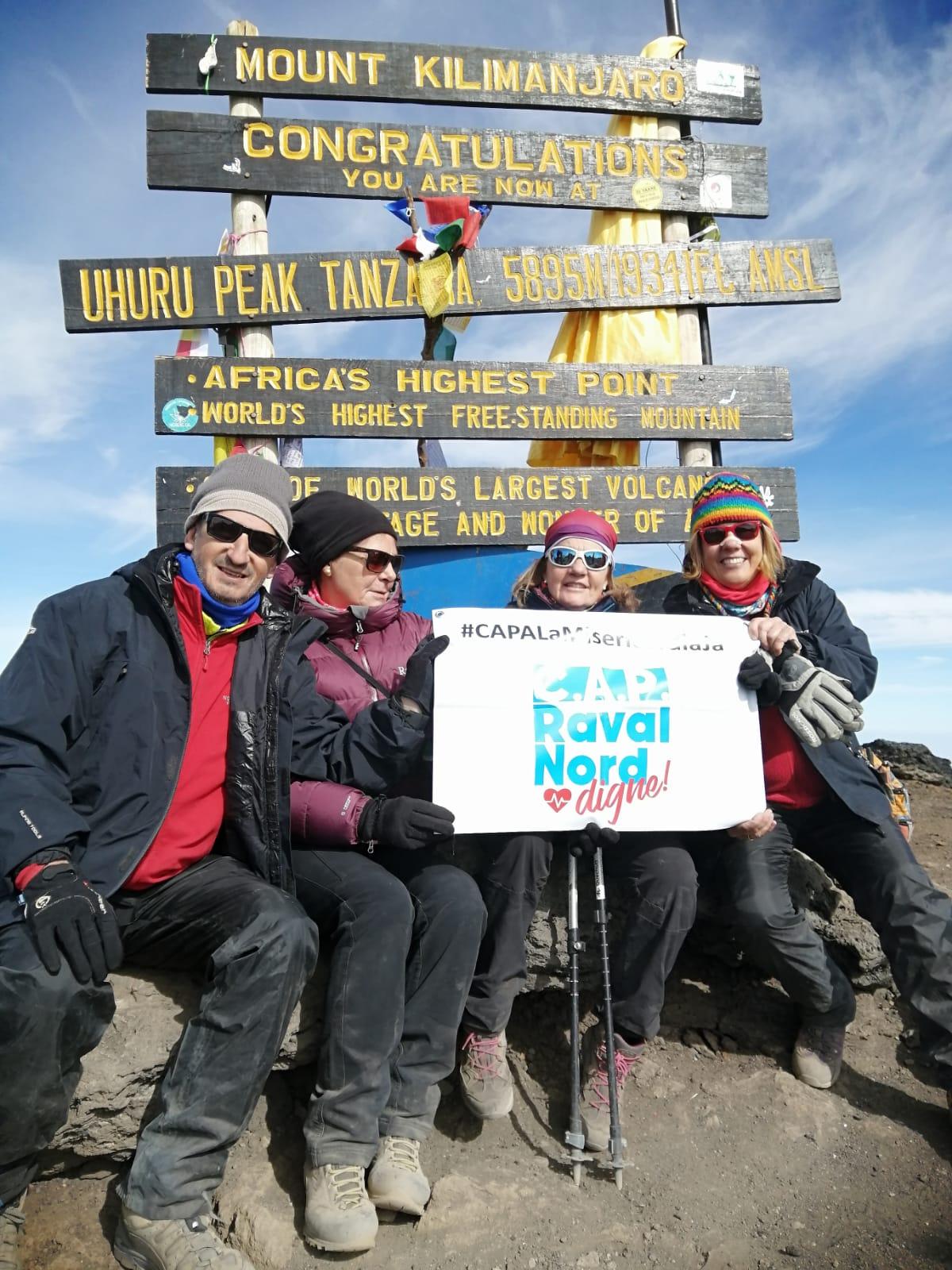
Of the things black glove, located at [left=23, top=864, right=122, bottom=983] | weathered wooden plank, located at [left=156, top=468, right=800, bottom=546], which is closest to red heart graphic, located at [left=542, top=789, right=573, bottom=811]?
black glove, located at [left=23, top=864, right=122, bottom=983]

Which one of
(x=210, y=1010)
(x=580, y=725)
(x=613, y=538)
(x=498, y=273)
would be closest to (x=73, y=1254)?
(x=210, y=1010)

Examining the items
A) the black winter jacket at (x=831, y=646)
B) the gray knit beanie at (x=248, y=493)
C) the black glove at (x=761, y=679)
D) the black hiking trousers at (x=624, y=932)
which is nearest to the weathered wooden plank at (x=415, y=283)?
the gray knit beanie at (x=248, y=493)

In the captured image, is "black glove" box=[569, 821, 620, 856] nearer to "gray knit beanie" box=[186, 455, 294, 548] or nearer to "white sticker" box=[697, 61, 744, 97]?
"gray knit beanie" box=[186, 455, 294, 548]

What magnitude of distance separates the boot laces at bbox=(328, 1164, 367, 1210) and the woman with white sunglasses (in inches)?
26.3

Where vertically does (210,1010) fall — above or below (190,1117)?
above

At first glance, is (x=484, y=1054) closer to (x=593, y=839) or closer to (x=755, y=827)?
(x=593, y=839)

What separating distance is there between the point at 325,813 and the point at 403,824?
0.32m

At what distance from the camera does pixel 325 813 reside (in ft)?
10.9

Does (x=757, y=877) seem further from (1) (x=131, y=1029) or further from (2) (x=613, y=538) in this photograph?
(1) (x=131, y=1029)

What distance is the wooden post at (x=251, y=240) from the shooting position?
616 centimetres

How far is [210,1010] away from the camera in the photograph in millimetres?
2758

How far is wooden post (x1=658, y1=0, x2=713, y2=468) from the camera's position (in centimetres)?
679

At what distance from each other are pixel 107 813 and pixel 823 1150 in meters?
3.10

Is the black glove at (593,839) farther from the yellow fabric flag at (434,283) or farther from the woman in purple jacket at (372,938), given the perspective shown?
the yellow fabric flag at (434,283)
